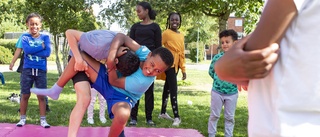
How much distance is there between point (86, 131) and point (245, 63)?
4.08 meters

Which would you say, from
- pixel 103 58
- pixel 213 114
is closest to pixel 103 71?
pixel 103 58

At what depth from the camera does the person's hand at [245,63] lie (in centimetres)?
92

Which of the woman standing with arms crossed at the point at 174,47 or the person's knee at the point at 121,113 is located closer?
the person's knee at the point at 121,113

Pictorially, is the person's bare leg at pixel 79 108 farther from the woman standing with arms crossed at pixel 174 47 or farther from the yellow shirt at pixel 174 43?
the yellow shirt at pixel 174 43

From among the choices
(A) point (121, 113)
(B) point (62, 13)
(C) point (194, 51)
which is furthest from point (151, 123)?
(C) point (194, 51)

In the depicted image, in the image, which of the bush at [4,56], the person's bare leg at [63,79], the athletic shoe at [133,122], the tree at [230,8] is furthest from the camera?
the bush at [4,56]

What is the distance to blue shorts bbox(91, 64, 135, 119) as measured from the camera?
3.51 meters

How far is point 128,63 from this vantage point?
338 centimetres

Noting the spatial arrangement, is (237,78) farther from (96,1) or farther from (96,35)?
(96,1)

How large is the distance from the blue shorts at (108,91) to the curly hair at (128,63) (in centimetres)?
23

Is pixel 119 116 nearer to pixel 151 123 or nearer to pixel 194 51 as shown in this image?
pixel 151 123

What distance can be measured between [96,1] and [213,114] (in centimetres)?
1007

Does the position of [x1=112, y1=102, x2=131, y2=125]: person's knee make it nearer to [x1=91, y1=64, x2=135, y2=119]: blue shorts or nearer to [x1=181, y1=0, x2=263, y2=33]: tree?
[x1=91, y1=64, x2=135, y2=119]: blue shorts

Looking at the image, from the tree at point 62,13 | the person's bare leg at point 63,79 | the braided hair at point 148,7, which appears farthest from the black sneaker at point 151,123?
the tree at point 62,13
